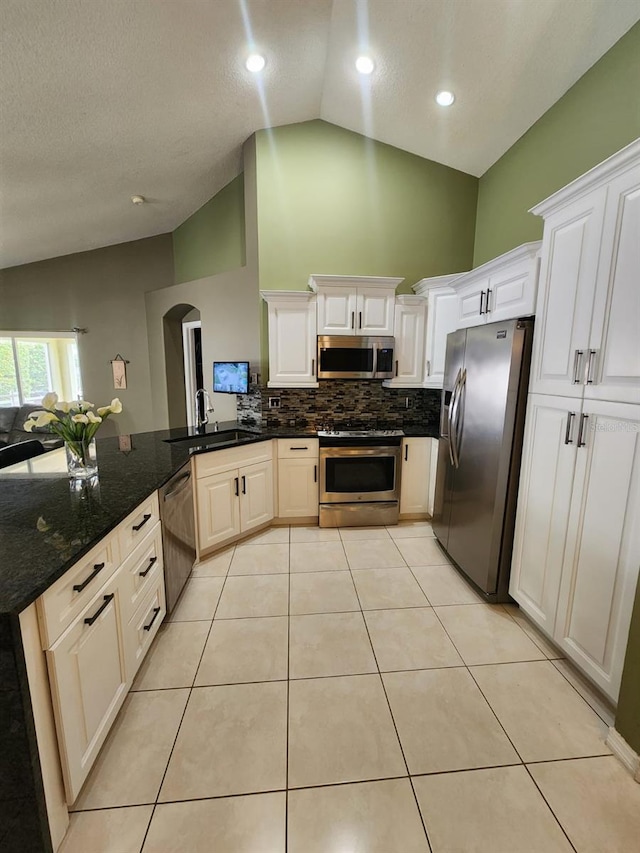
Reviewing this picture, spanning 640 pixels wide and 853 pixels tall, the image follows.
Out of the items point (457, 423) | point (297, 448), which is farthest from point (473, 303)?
point (297, 448)

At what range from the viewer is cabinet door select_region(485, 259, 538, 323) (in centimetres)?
206

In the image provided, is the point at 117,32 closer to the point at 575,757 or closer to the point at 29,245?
the point at 29,245

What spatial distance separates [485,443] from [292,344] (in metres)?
1.89

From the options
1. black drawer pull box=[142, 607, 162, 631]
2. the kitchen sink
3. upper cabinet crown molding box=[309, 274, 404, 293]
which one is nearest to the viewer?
black drawer pull box=[142, 607, 162, 631]

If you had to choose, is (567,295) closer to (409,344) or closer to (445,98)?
(409,344)

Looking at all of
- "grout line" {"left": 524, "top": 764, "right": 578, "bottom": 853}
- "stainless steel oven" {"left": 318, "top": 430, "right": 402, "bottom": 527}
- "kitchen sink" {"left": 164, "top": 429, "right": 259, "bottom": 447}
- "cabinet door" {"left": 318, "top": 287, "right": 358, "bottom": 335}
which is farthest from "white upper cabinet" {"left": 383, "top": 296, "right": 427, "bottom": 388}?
"grout line" {"left": 524, "top": 764, "right": 578, "bottom": 853}

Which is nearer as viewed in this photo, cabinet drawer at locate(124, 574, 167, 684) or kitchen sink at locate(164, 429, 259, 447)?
cabinet drawer at locate(124, 574, 167, 684)

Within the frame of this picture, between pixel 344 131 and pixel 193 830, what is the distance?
4772 mm

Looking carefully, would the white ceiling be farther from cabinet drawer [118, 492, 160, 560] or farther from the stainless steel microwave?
cabinet drawer [118, 492, 160, 560]

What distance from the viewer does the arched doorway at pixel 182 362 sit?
16.2 feet

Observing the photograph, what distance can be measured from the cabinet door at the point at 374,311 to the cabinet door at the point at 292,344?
1.41 ft

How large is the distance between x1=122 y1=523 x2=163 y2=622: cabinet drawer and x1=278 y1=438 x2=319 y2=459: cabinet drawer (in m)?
1.45

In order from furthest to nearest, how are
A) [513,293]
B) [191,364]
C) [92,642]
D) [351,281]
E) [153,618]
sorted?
→ [191,364], [351,281], [513,293], [153,618], [92,642]

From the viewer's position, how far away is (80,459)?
1896mm
